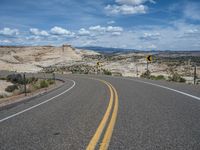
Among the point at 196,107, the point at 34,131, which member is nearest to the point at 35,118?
the point at 34,131

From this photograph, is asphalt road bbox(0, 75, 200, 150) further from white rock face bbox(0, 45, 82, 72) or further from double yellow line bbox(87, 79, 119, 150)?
white rock face bbox(0, 45, 82, 72)

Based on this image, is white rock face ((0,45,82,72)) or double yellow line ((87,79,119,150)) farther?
white rock face ((0,45,82,72))

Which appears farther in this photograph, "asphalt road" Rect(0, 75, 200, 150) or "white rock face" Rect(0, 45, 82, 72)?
"white rock face" Rect(0, 45, 82, 72)

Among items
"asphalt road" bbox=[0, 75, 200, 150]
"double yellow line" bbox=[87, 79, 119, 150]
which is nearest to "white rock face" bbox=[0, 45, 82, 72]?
"asphalt road" bbox=[0, 75, 200, 150]

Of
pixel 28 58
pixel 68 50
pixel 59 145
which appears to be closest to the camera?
pixel 59 145

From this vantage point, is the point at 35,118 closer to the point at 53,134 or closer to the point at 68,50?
the point at 53,134

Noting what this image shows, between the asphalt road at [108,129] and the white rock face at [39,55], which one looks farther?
the white rock face at [39,55]

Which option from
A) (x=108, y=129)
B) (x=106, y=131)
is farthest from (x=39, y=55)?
(x=106, y=131)

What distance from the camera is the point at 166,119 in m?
7.25

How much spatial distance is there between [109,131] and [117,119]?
136 cm

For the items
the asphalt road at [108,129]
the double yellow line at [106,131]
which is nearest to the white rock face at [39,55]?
the asphalt road at [108,129]

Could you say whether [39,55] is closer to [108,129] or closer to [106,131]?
[108,129]

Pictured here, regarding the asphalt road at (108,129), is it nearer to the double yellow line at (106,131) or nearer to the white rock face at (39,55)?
the double yellow line at (106,131)

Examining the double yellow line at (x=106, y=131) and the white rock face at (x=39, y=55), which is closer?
the double yellow line at (x=106, y=131)
